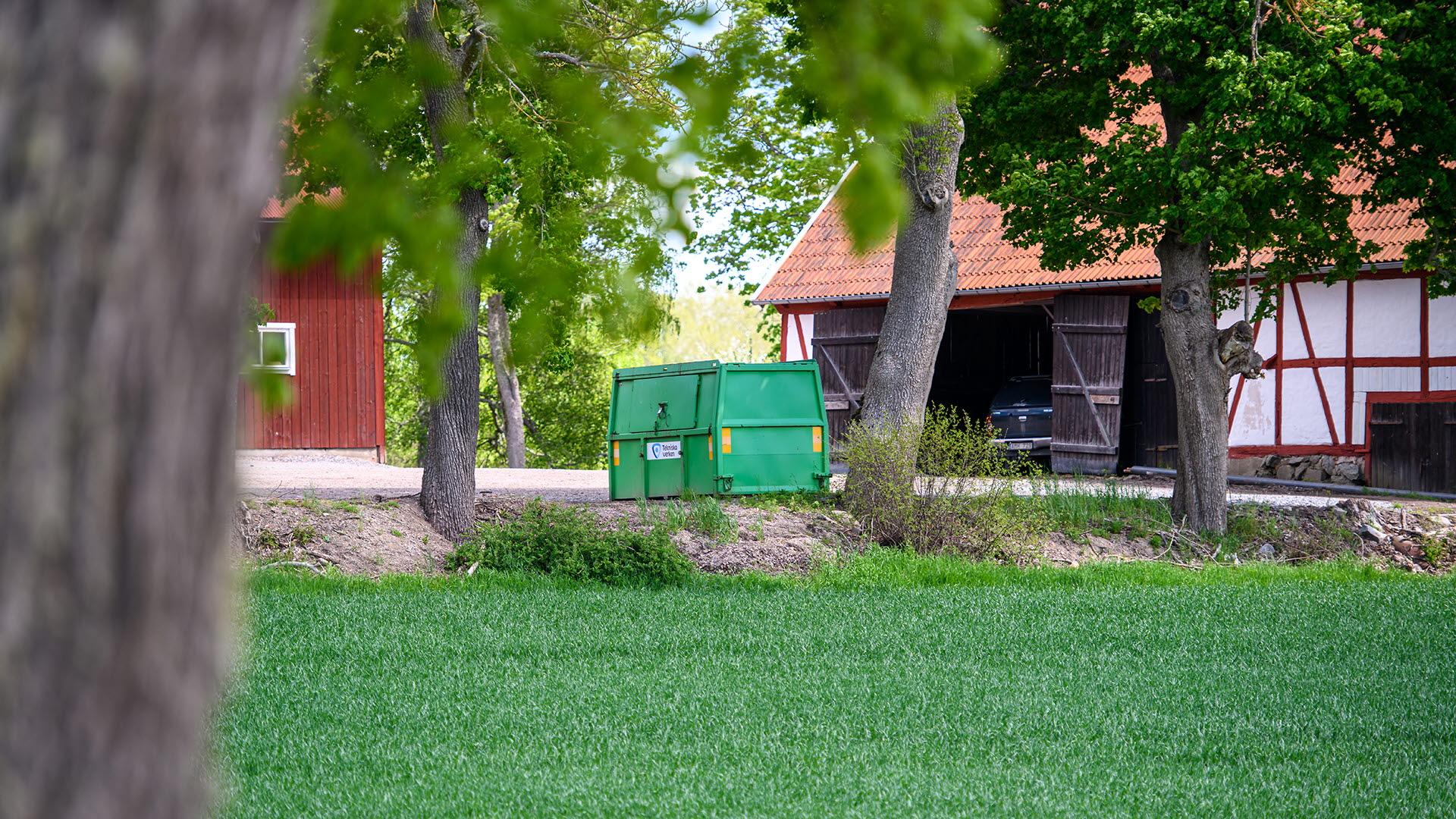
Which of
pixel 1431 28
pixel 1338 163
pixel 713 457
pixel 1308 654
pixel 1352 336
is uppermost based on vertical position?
pixel 1431 28

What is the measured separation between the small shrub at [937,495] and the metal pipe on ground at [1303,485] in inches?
260

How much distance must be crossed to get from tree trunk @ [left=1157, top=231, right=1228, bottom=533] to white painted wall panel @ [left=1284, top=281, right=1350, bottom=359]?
6458 mm

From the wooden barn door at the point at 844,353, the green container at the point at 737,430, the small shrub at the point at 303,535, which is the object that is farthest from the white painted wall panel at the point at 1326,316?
the small shrub at the point at 303,535

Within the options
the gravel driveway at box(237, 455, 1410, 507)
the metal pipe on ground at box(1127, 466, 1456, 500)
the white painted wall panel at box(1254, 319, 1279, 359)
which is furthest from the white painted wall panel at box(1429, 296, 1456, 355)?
the gravel driveway at box(237, 455, 1410, 507)

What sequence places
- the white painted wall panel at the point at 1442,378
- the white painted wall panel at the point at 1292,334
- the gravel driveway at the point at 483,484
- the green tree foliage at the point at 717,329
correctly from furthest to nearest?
the green tree foliage at the point at 717,329
the white painted wall panel at the point at 1292,334
the white painted wall panel at the point at 1442,378
the gravel driveway at the point at 483,484

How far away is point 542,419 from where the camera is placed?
120 feet

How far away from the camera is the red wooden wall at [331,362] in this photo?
2348cm

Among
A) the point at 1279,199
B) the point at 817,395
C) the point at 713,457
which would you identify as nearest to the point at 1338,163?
the point at 1279,199

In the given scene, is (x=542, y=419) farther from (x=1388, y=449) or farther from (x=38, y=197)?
(x=38, y=197)

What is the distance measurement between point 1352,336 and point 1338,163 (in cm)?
733

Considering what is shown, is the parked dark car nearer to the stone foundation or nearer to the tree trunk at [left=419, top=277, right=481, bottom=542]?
the stone foundation

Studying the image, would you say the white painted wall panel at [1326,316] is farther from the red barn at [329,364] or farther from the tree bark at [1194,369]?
Result: the red barn at [329,364]

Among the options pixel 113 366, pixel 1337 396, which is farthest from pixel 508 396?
pixel 113 366

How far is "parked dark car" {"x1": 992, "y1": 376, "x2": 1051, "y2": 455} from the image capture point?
23250 millimetres
